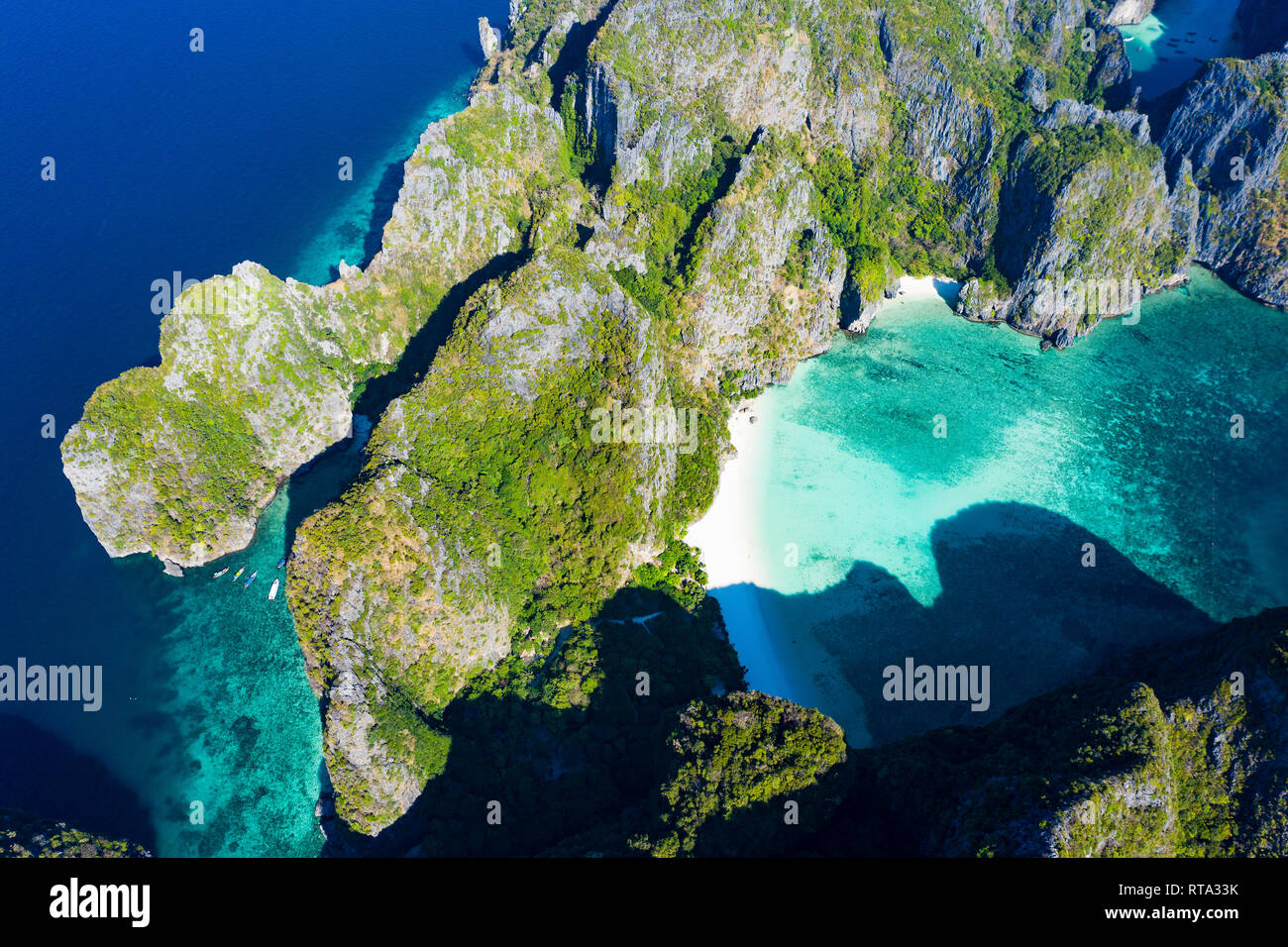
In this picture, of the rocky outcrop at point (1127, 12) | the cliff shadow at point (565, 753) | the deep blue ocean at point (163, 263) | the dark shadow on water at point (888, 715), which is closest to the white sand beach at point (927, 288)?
the dark shadow on water at point (888, 715)

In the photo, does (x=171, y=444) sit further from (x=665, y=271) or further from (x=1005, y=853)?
(x=1005, y=853)

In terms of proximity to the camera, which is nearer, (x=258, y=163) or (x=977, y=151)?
(x=977, y=151)

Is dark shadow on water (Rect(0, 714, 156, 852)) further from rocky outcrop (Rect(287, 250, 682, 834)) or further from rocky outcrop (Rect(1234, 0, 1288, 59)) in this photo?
rocky outcrop (Rect(1234, 0, 1288, 59))

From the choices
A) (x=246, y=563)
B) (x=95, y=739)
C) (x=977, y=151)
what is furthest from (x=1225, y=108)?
(x=95, y=739)

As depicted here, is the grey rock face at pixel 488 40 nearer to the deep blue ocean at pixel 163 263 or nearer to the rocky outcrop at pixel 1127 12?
the deep blue ocean at pixel 163 263

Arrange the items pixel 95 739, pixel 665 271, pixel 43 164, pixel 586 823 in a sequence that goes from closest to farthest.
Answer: pixel 586 823
pixel 95 739
pixel 665 271
pixel 43 164

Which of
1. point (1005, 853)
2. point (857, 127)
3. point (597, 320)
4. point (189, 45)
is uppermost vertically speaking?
point (189, 45)
